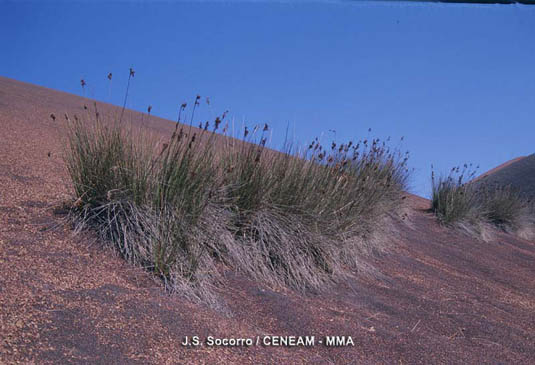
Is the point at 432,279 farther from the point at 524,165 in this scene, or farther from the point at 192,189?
the point at 524,165

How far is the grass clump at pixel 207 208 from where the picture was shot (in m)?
3.27

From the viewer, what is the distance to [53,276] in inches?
106

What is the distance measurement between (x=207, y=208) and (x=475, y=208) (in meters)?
7.59

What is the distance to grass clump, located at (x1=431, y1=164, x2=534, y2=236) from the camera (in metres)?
9.11

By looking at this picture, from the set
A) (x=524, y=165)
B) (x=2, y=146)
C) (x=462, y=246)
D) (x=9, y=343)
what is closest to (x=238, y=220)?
(x=9, y=343)

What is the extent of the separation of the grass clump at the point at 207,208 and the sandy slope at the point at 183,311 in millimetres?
194

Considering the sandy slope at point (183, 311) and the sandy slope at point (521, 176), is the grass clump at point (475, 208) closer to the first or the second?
the sandy slope at point (183, 311)

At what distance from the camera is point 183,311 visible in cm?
276

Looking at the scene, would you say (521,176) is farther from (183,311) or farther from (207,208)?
(183,311)

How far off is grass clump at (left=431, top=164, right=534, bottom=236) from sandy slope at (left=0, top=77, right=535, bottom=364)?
3.90 m

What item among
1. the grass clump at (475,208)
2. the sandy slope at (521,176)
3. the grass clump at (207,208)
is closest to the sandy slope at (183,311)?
the grass clump at (207,208)

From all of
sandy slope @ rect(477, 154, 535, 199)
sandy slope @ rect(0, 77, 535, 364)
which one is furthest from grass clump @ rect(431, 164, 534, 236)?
sandy slope @ rect(477, 154, 535, 199)

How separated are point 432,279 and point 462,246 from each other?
9.56 feet

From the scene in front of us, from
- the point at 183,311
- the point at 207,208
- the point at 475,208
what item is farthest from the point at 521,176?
the point at 183,311
